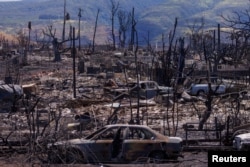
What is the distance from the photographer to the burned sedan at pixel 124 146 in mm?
18797

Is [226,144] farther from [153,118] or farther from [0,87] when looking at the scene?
[0,87]

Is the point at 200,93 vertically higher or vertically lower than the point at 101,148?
lower

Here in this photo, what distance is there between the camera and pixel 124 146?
19.1 metres

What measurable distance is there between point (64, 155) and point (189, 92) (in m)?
22.5

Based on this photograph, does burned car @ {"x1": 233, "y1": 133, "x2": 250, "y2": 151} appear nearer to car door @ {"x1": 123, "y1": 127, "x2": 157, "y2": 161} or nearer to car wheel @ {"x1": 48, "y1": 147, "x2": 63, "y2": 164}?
car door @ {"x1": 123, "y1": 127, "x2": 157, "y2": 161}

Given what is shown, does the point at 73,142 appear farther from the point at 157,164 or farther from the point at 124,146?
the point at 157,164

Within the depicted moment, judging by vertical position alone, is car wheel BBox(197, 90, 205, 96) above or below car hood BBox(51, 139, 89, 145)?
below

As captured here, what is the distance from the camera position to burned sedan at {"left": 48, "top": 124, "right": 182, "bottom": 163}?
61.7ft

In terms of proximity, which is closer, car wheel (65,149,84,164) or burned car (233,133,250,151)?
car wheel (65,149,84,164)

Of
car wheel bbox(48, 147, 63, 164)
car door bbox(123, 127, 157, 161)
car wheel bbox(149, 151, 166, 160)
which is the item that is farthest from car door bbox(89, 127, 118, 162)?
car wheel bbox(48, 147, 63, 164)

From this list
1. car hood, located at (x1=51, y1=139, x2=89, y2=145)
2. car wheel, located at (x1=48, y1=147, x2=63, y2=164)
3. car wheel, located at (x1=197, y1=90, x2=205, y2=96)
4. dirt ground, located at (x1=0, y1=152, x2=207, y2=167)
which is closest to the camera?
car wheel, located at (x1=48, y1=147, x2=63, y2=164)

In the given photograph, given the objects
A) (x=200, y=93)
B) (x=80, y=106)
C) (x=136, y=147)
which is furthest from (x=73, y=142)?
(x=200, y=93)

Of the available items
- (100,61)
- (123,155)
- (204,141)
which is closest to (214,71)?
(100,61)

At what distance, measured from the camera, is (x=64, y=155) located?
58.7 feet
